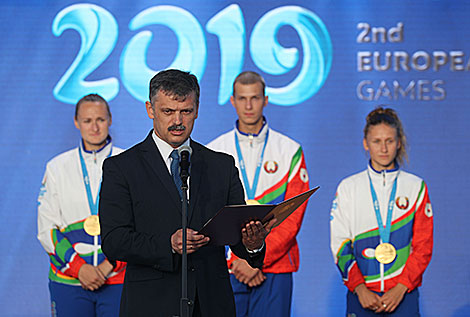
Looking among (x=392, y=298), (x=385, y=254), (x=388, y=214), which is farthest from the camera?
(x=388, y=214)

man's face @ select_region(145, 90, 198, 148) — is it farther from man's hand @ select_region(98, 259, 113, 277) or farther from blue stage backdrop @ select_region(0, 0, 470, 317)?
blue stage backdrop @ select_region(0, 0, 470, 317)

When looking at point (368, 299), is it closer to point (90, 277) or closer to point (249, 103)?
point (249, 103)

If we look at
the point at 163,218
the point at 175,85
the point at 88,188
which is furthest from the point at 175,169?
the point at 88,188

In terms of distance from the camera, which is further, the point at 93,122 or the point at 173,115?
the point at 93,122

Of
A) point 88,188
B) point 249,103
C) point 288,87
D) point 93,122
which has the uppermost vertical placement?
point 288,87

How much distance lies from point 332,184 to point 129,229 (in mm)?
3017

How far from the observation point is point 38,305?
521 centimetres

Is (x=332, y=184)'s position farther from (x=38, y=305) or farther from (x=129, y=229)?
(x=129, y=229)

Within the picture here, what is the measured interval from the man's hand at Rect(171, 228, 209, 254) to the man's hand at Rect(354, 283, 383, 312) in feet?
6.31

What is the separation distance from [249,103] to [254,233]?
76.3 inches

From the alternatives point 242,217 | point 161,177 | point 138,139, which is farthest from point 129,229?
point 138,139

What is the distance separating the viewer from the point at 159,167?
2.48m

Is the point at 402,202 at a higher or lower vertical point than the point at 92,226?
higher

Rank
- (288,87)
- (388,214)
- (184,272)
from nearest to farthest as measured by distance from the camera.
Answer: (184,272), (388,214), (288,87)
